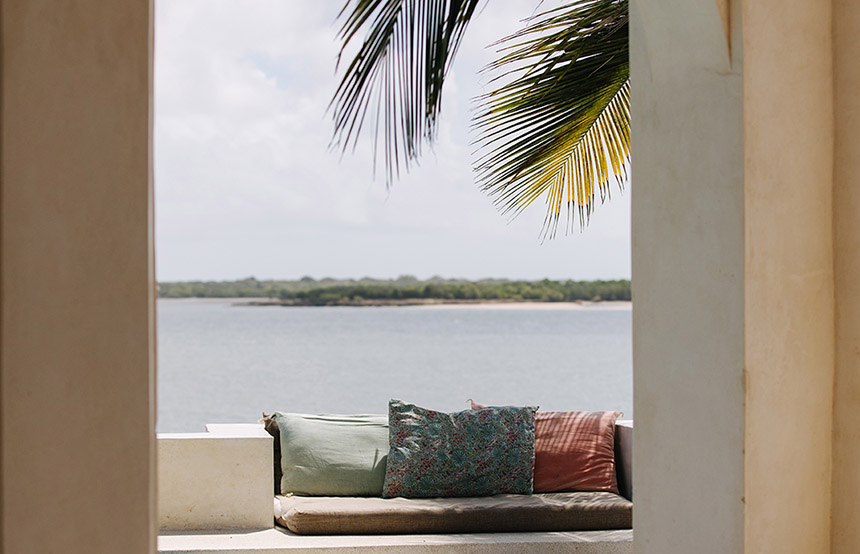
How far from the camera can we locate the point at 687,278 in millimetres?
2104

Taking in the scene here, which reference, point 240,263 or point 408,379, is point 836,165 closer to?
point 408,379

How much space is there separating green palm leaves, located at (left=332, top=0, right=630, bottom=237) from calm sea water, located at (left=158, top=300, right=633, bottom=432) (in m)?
20.3

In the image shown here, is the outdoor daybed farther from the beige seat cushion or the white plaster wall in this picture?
the white plaster wall

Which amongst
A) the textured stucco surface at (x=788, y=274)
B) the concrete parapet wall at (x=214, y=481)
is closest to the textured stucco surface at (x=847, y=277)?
the textured stucco surface at (x=788, y=274)

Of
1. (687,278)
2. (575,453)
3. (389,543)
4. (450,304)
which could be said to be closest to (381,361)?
(450,304)

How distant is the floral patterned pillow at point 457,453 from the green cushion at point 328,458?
94mm

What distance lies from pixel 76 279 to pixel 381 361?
96.8ft

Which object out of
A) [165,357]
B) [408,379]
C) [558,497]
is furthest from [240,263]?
[558,497]

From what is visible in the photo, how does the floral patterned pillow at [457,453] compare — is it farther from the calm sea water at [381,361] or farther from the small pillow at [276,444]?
the calm sea water at [381,361]

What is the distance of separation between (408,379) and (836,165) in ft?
84.6

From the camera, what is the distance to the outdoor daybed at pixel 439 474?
4.05m

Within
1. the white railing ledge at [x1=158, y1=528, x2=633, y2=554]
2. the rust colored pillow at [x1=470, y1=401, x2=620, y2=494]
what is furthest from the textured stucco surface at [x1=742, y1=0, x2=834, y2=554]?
the rust colored pillow at [x1=470, y1=401, x2=620, y2=494]

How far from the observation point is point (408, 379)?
27.6 m

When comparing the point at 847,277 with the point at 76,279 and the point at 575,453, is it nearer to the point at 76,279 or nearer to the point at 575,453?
the point at 76,279
